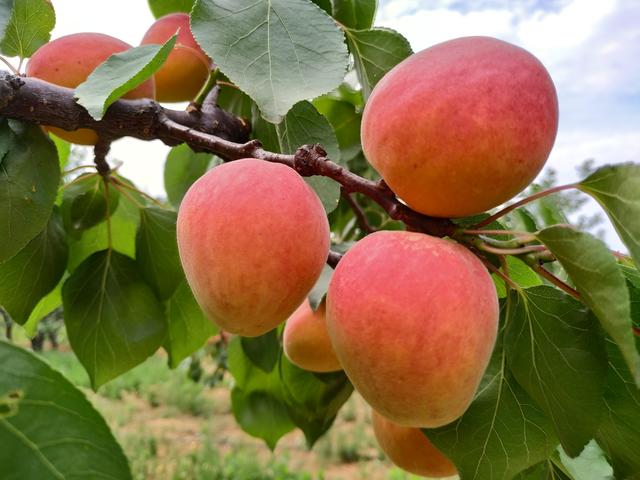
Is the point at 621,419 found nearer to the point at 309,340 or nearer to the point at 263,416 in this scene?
the point at 309,340

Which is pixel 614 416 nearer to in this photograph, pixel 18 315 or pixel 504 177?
pixel 504 177

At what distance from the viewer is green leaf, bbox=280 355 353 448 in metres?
0.82

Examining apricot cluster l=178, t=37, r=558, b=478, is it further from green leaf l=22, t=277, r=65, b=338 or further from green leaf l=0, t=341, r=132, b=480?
green leaf l=22, t=277, r=65, b=338

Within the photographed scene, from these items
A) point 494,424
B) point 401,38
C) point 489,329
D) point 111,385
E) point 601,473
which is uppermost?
point 401,38

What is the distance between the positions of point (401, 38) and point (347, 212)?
0.46m

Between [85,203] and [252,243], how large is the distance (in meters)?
0.46

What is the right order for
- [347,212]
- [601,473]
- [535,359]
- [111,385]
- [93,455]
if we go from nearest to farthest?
1. [93,455]
2. [535,359]
3. [601,473]
4. [347,212]
5. [111,385]

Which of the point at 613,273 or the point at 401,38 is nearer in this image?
the point at 613,273

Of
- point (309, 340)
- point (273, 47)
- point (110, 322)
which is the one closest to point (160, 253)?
point (110, 322)

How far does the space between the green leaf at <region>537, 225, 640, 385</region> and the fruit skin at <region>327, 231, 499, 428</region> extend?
0.05m

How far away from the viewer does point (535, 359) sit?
18.1 inches

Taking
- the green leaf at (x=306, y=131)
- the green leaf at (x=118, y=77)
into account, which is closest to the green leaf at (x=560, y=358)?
the green leaf at (x=306, y=131)

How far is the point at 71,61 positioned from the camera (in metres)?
0.60

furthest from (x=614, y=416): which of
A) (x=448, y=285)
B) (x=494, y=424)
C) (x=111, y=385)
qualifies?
(x=111, y=385)
